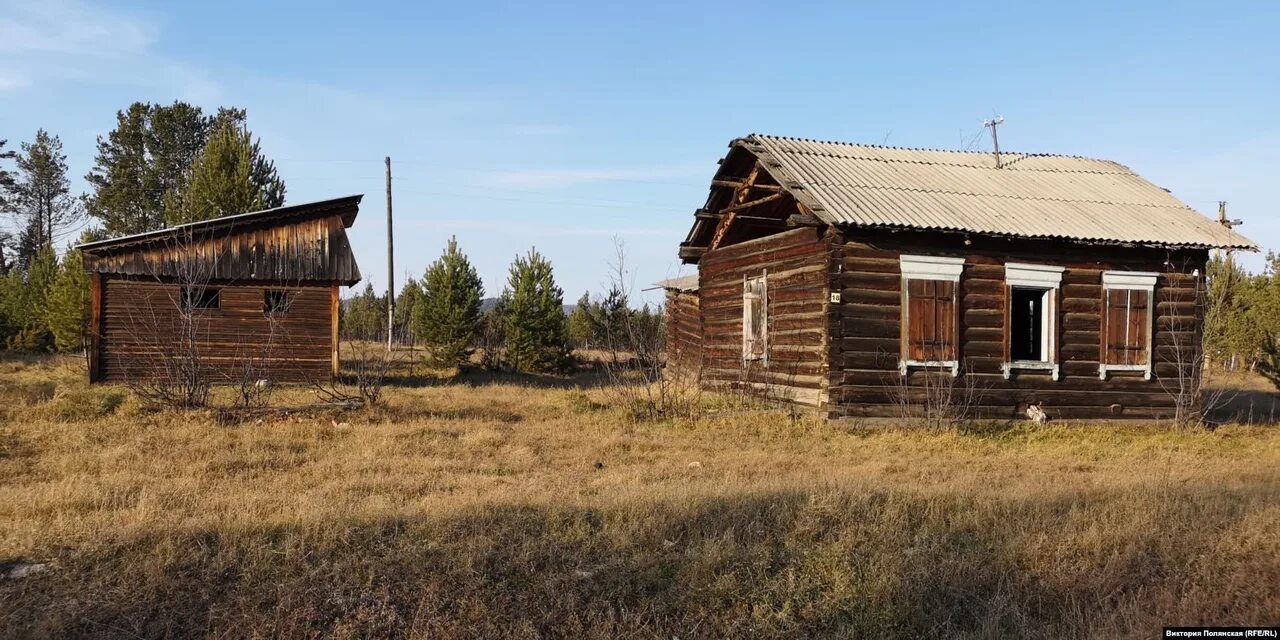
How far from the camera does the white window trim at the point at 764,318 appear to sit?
14779mm

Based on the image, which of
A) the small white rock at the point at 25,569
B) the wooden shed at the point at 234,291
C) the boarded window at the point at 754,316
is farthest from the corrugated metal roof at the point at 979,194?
the wooden shed at the point at 234,291

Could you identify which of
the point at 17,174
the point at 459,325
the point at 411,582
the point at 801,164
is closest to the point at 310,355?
the point at 459,325

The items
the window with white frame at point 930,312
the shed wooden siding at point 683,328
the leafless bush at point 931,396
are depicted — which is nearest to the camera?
the leafless bush at point 931,396

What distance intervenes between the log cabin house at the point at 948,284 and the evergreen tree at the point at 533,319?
35.6 ft

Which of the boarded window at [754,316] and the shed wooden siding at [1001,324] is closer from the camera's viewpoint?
the shed wooden siding at [1001,324]

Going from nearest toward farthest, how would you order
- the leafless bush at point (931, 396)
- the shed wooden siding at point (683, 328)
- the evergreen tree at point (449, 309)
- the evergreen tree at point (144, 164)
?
1. the leafless bush at point (931, 396)
2. the shed wooden siding at point (683, 328)
3. the evergreen tree at point (449, 309)
4. the evergreen tree at point (144, 164)

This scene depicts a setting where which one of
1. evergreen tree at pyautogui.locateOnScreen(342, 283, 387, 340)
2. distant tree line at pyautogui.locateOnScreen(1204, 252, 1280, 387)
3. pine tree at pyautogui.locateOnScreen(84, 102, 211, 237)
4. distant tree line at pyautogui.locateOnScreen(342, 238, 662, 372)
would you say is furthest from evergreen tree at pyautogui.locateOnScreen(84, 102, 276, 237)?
distant tree line at pyautogui.locateOnScreen(1204, 252, 1280, 387)

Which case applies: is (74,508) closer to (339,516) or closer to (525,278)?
(339,516)

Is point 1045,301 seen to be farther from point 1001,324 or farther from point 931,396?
point 931,396

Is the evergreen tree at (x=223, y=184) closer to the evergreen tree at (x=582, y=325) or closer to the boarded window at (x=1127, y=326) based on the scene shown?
the evergreen tree at (x=582, y=325)

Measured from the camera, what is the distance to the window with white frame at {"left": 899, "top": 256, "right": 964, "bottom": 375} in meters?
13.1

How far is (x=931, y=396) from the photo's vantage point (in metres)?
13.1

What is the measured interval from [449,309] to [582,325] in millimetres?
16889

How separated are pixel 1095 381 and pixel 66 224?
53.8 m
